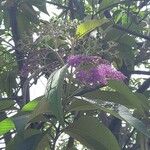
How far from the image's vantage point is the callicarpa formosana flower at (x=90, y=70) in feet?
3.77

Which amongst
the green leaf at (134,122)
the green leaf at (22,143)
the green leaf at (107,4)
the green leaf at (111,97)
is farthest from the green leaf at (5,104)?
the green leaf at (107,4)

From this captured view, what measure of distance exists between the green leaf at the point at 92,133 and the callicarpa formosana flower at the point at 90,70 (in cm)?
17

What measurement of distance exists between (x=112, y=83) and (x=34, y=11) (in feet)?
3.75

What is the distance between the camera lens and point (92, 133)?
4.28 ft

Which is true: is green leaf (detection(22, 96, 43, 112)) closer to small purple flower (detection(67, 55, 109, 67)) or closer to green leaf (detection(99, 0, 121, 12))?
small purple flower (detection(67, 55, 109, 67))

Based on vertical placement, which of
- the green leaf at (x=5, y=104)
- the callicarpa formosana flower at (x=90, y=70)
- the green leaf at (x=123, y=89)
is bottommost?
the green leaf at (x=5, y=104)

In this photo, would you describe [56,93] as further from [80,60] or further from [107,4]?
[107,4]

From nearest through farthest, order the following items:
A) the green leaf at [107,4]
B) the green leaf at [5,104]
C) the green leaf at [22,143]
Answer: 1. the green leaf at [22,143]
2. the green leaf at [5,104]
3. the green leaf at [107,4]

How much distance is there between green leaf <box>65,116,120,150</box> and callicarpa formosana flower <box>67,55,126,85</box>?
174 mm

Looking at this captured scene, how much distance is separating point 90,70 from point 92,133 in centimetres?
23

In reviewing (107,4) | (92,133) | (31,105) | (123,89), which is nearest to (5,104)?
(31,105)

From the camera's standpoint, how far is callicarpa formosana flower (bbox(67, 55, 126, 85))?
1149 millimetres

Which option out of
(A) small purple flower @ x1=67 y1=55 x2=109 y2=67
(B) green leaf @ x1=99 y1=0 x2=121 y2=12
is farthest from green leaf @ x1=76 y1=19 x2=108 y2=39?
(B) green leaf @ x1=99 y1=0 x2=121 y2=12

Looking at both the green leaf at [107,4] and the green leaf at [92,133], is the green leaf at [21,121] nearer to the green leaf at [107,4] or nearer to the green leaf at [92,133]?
the green leaf at [92,133]
